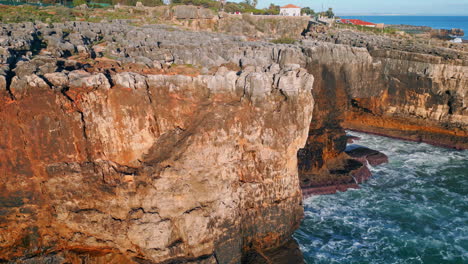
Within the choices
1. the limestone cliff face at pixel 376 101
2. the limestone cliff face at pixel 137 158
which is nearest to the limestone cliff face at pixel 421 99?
the limestone cliff face at pixel 376 101

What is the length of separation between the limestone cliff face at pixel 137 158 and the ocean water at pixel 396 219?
7.02 metres

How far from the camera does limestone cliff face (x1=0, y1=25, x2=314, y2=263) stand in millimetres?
13500

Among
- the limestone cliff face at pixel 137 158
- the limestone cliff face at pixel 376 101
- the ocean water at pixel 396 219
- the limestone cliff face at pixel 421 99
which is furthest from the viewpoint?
the limestone cliff face at pixel 421 99

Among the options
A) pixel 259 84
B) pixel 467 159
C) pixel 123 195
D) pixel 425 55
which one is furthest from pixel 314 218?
pixel 425 55

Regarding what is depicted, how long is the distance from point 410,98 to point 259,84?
91.3 ft

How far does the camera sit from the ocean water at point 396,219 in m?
20.3

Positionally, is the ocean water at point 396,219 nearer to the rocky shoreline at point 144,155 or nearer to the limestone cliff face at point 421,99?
the rocky shoreline at point 144,155

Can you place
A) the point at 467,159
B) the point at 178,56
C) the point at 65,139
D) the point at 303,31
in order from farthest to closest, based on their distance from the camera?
the point at 303,31
the point at 467,159
the point at 178,56
the point at 65,139

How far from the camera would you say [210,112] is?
15.6 metres

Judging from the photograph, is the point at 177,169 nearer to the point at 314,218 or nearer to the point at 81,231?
the point at 81,231

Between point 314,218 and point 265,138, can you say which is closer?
point 265,138

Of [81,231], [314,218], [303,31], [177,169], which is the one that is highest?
[303,31]

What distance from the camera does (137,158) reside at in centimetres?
1508

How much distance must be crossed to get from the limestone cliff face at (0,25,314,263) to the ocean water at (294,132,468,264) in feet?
23.0
